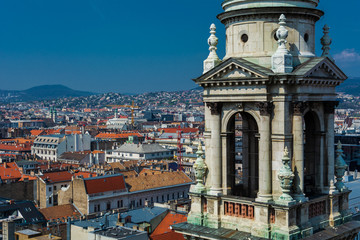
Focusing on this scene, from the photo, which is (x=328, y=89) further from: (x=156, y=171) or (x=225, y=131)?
(x=156, y=171)

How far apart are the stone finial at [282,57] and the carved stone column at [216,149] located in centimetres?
238

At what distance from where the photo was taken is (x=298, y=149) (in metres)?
17.6

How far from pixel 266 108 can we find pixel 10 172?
311ft

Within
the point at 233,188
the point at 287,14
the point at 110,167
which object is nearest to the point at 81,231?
the point at 233,188

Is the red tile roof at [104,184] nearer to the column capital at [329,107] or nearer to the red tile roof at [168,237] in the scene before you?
the red tile roof at [168,237]

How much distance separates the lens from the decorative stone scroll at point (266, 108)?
1759 cm

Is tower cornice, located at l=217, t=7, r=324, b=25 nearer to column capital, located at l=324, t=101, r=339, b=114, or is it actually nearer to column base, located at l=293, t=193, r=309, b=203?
column capital, located at l=324, t=101, r=339, b=114

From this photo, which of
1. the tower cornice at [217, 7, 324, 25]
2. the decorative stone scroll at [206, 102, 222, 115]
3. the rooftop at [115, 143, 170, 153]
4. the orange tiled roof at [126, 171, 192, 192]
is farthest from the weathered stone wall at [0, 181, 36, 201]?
the tower cornice at [217, 7, 324, 25]

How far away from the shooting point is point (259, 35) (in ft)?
60.6

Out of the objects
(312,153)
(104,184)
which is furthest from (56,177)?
(312,153)

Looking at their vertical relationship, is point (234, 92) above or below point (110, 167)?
above

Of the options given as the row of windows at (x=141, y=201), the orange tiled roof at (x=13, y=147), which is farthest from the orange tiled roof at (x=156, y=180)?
the orange tiled roof at (x=13, y=147)

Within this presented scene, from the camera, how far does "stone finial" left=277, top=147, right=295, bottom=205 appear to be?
55.9 feet

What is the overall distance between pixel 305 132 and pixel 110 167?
89.8 m
